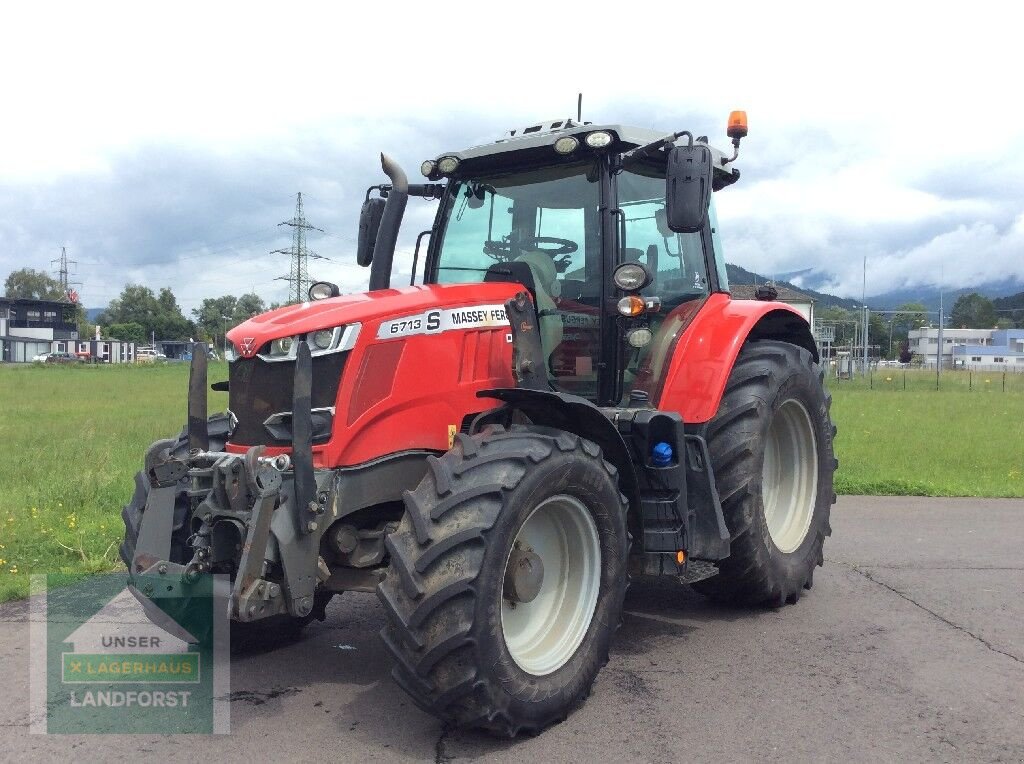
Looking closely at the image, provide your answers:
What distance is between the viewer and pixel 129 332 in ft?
370

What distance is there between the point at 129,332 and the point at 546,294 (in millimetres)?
117776

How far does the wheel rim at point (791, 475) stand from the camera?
5988 millimetres

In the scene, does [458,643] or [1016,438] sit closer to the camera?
[458,643]

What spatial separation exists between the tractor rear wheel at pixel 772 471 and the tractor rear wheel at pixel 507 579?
42.0 inches

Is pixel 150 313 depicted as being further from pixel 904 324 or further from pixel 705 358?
pixel 705 358

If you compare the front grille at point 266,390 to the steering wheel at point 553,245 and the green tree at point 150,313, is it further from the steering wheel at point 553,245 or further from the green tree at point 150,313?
the green tree at point 150,313

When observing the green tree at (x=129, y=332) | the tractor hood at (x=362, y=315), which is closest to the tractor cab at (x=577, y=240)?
the tractor hood at (x=362, y=315)

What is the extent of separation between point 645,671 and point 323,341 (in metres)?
2.26

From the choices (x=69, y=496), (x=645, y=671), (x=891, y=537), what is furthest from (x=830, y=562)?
(x=69, y=496)

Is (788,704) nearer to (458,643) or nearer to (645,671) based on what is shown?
(645,671)

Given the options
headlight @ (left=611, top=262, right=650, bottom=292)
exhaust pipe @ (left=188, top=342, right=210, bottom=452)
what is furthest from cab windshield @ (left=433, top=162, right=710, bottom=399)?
exhaust pipe @ (left=188, top=342, right=210, bottom=452)

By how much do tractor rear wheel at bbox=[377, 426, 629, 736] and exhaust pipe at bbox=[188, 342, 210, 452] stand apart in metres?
1.34

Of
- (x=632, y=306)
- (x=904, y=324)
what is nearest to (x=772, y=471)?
(x=632, y=306)

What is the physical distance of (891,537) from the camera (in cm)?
793
